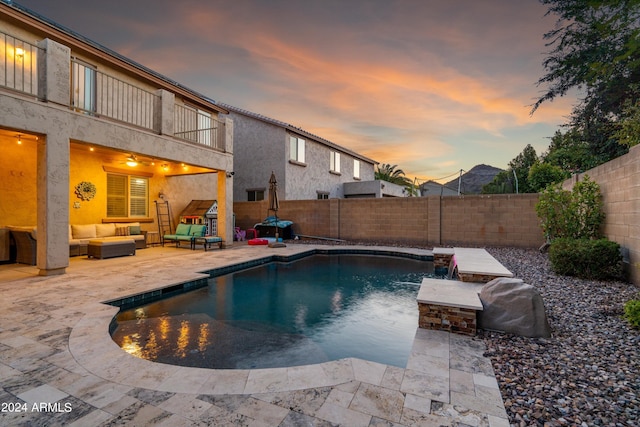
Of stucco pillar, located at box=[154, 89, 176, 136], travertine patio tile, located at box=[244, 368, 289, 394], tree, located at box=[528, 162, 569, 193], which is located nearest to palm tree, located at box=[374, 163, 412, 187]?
tree, located at box=[528, 162, 569, 193]

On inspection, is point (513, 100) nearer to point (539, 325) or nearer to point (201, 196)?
point (539, 325)

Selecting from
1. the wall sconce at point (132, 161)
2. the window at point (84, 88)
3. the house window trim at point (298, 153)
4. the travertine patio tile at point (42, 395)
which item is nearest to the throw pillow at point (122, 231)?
the wall sconce at point (132, 161)

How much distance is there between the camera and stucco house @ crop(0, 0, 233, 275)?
21.4 ft

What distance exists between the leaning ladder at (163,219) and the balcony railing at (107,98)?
3.58 metres

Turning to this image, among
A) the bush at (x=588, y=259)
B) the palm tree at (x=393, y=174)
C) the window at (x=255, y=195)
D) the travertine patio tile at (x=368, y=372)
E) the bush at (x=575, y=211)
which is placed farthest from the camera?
the palm tree at (x=393, y=174)

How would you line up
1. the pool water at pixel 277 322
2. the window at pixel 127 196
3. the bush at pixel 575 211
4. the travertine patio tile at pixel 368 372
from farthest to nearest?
the window at pixel 127 196 → the bush at pixel 575 211 → the pool water at pixel 277 322 → the travertine patio tile at pixel 368 372

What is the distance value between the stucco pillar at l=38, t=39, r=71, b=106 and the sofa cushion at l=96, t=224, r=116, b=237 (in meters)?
4.42

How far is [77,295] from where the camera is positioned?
16.8ft

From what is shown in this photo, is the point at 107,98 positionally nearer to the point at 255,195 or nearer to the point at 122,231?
the point at 122,231

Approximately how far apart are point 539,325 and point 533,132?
1468cm

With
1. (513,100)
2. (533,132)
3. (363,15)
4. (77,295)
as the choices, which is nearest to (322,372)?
(77,295)

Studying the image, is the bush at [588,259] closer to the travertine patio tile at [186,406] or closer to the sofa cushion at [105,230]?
the travertine patio tile at [186,406]

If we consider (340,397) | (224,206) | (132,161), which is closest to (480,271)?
(340,397)

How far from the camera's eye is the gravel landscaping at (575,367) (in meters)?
2.12
